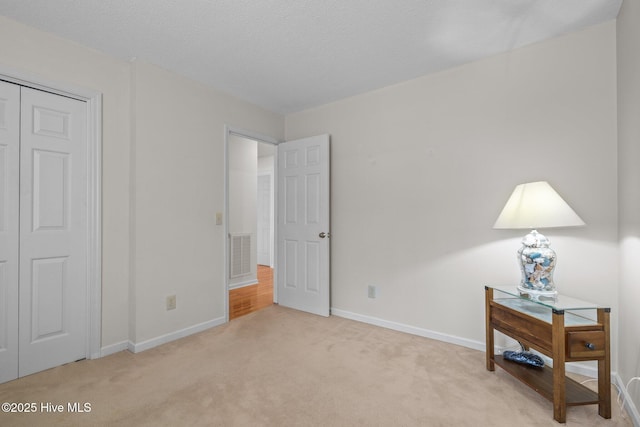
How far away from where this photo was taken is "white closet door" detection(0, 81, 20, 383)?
6.72 feet

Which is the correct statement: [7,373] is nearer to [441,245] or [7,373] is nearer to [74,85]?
[74,85]

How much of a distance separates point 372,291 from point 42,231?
275 cm

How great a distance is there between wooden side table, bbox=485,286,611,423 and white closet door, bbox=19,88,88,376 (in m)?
3.08

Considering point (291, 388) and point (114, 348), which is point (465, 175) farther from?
point (114, 348)

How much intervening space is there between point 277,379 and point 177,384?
65 centimetres

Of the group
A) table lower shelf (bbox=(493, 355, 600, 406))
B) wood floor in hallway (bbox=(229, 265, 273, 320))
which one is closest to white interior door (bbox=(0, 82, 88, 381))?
wood floor in hallway (bbox=(229, 265, 273, 320))

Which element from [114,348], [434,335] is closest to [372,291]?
[434,335]

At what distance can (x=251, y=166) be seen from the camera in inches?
194

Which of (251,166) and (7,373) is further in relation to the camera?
(251,166)

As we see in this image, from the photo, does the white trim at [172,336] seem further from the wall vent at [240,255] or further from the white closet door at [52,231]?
the wall vent at [240,255]

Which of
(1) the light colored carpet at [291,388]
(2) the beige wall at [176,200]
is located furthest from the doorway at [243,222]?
(1) the light colored carpet at [291,388]

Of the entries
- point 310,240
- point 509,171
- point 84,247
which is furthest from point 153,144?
point 509,171

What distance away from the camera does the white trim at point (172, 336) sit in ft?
8.34

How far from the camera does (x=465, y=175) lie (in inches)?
104
